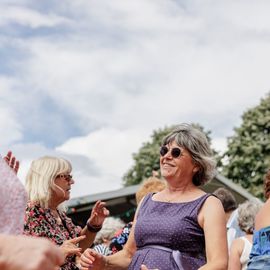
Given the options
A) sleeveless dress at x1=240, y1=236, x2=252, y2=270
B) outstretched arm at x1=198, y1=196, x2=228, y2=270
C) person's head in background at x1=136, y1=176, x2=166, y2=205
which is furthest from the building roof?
outstretched arm at x1=198, y1=196, x2=228, y2=270

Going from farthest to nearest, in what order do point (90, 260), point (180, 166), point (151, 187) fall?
point (151, 187), point (180, 166), point (90, 260)

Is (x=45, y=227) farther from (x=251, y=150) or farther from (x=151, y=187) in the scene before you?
(x=251, y=150)

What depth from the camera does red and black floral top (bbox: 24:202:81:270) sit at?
4676 mm

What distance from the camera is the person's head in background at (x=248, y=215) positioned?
6.34 meters

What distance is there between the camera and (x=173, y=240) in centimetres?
376

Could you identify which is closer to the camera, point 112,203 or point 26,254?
point 26,254

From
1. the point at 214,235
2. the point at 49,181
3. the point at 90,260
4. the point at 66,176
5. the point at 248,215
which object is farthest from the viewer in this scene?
the point at 248,215

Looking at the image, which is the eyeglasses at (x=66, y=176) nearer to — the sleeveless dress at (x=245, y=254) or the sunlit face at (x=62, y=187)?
the sunlit face at (x=62, y=187)

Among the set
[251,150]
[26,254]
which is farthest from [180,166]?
[251,150]

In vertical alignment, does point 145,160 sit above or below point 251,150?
above

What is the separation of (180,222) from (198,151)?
1.77ft

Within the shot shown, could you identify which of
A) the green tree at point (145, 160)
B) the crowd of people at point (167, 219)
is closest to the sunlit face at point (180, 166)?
the crowd of people at point (167, 219)

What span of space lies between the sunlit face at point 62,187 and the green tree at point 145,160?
142ft

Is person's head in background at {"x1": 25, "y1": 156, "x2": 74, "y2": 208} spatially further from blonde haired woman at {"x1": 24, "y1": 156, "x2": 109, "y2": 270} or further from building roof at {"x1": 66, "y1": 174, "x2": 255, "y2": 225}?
building roof at {"x1": 66, "y1": 174, "x2": 255, "y2": 225}
